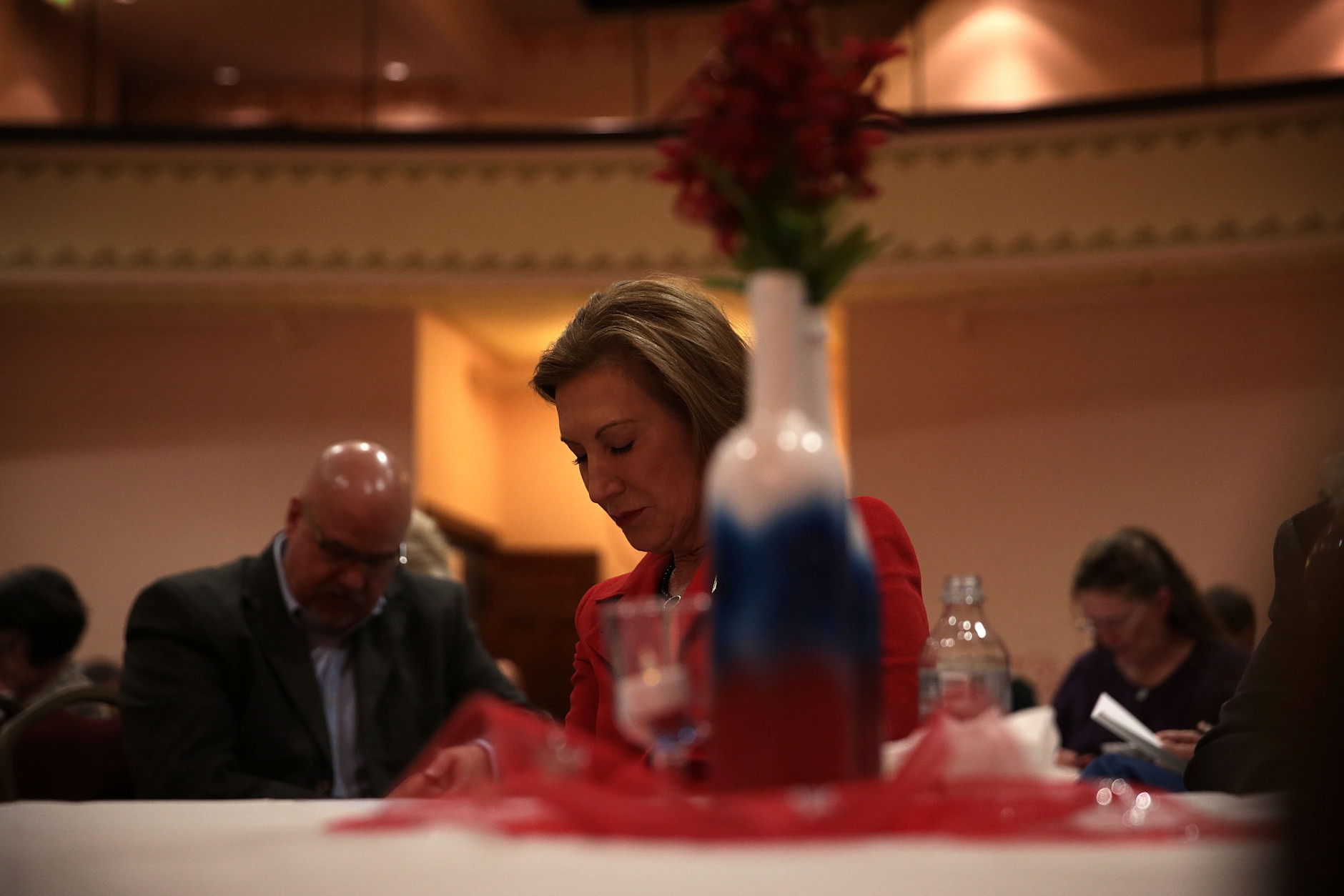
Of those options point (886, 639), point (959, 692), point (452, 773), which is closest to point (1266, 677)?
point (886, 639)

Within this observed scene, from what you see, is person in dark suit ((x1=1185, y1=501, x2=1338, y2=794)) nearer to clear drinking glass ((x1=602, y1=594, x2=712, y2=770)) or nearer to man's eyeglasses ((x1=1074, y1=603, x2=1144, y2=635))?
clear drinking glass ((x1=602, y1=594, x2=712, y2=770))

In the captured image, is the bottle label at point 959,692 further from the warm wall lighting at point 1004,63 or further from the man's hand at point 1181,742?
the warm wall lighting at point 1004,63

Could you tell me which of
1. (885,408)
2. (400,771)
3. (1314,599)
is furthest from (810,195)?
(885,408)

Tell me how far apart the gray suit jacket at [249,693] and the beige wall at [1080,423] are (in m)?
4.79

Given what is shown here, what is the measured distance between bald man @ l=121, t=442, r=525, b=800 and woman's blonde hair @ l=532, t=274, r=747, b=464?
1339 millimetres

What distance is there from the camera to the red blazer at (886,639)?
56.6 inches

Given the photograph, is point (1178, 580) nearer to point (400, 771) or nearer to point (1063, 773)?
point (400, 771)

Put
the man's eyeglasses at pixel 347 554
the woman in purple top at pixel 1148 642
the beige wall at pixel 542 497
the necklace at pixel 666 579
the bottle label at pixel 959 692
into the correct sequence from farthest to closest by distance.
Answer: the beige wall at pixel 542 497 < the woman in purple top at pixel 1148 642 < the man's eyeglasses at pixel 347 554 < the necklace at pixel 666 579 < the bottle label at pixel 959 692

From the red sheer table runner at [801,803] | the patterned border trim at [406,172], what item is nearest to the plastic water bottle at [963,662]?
the red sheer table runner at [801,803]

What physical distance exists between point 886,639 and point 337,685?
2.16 metres

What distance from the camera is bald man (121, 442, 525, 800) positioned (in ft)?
9.66

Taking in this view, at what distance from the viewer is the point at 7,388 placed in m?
8.52

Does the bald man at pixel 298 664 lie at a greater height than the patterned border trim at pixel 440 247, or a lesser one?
lesser

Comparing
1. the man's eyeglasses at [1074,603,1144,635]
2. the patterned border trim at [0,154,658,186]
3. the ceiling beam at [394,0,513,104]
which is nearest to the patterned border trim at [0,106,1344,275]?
the patterned border trim at [0,154,658,186]
